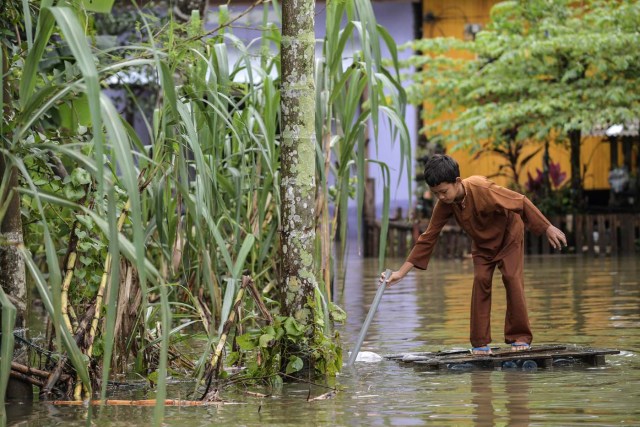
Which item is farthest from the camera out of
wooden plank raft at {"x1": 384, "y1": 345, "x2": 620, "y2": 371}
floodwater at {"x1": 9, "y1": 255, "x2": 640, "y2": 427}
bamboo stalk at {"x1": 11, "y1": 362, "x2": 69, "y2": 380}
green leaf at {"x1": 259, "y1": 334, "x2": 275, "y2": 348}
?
wooden plank raft at {"x1": 384, "y1": 345, "x2": 620, "y2": 371}

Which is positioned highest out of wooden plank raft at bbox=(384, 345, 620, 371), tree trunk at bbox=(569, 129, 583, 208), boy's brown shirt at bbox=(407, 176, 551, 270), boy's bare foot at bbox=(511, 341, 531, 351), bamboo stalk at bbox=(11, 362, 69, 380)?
tree trunk at bbox=(569, 129, 583, 208)

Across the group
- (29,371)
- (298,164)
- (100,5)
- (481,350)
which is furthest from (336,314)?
(100,5)

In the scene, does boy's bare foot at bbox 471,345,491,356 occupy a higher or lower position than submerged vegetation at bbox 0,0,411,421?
lower

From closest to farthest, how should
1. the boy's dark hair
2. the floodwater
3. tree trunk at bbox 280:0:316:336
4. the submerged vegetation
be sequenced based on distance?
the floodwater → the submerged vegetation → tree trunk at bbox 280:0:316:336 → the boy's dark hair

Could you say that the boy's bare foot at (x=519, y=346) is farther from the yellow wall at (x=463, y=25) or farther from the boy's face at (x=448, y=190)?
the yellow wall at (x=463, y=25)

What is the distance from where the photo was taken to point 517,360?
7082mm

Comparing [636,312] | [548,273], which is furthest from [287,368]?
[548,273]

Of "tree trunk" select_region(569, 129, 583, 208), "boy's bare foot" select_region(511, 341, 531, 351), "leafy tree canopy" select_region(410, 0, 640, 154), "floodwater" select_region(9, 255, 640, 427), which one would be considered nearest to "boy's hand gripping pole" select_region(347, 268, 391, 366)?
"floodwater" select_region(9, 255, 640, 427)

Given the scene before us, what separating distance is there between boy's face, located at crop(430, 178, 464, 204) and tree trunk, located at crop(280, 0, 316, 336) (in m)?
0.93

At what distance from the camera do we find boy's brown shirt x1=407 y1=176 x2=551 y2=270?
24.6ft

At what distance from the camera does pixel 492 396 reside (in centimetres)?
592

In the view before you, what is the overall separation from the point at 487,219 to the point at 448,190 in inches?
16.5

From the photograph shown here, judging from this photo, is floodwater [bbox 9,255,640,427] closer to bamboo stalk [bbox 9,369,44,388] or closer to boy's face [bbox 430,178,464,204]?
bamboo stalk [bbox 9,369,44,388]

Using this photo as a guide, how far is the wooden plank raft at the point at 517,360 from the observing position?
702 centimetres
